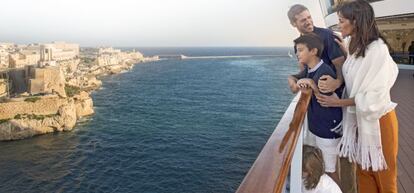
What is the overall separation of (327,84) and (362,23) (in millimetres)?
307

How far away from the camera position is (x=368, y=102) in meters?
1.58

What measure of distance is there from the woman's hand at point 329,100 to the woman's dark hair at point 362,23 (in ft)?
0.71

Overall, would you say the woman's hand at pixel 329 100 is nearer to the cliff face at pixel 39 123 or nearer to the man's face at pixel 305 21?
the man's face at pixel 305 21

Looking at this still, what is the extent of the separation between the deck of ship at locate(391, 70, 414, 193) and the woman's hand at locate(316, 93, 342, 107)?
1.21 meters

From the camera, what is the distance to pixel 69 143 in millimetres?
22312

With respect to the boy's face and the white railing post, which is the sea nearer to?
the boy's face

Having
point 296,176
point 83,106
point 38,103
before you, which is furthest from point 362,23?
point 83,106

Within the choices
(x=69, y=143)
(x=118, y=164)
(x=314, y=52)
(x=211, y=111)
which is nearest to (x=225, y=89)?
(x=211, y=111)

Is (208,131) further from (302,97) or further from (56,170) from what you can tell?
(302,97)

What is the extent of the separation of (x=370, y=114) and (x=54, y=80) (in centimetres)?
3531

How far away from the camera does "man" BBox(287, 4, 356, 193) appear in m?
1.74

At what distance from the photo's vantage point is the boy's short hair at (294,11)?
2.13 metres

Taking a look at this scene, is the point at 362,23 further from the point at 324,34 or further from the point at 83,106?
the point at 83,106

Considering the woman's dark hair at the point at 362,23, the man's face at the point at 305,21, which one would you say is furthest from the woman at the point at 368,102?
the man's face at the point at 305,21
